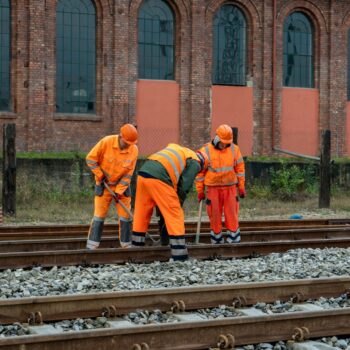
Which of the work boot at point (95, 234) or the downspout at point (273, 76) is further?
the downspout at point (273, 76)

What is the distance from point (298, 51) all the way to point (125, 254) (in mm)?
22413

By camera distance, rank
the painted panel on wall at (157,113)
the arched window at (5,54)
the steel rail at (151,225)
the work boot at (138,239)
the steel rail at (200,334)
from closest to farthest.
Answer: the steel rail at (200,334)
the work boot at (138,239)
the steel rail at (151,225)
the arched window at (5,54)
the painted panel on wall at (157,113)

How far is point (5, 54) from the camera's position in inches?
1027

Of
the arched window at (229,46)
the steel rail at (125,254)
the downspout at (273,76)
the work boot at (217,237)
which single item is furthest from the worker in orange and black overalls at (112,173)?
the downspout at (273,76)

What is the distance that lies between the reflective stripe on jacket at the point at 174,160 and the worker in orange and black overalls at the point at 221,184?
156 cm

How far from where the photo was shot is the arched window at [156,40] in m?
28.1

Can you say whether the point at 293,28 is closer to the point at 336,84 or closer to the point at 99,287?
the point at 336,84

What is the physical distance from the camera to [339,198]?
79.4 feet

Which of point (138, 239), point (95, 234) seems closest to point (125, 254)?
point (138, 239)

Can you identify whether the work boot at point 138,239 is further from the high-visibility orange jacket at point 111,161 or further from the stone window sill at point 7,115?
the stone window sill at point 7,115

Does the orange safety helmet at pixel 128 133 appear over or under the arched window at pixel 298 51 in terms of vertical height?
under

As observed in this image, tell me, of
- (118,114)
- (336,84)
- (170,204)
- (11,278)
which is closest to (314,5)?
(336,84)

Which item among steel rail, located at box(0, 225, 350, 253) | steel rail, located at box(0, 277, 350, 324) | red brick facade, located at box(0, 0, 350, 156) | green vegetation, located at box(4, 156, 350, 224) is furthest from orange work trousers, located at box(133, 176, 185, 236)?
red brick facade, located at box(0, 0, 350, 156)

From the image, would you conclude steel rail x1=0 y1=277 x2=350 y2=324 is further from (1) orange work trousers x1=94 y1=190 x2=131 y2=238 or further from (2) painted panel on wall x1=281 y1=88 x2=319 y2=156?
(2) painted panel on wall x1=281 y1=88 x2=319 y2=156
